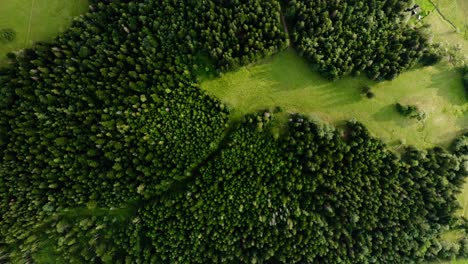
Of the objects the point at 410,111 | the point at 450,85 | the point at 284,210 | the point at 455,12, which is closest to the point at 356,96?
the point at 410,111

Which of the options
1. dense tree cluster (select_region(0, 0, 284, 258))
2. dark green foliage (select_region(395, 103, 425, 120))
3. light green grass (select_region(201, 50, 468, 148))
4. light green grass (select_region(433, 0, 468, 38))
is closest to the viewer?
dense tree cluster (select_region(0, 0, 284, 258))

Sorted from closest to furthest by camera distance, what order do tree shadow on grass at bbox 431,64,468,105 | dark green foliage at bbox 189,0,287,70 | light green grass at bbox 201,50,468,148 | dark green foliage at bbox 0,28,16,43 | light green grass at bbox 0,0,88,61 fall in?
dark green foliage at bbox 189,0,287,70 → dark green foliage at bbox 0,28,16,43 → light green grass at bbox 201,50,468,148 → light green grass at bbox 0,0,88,61 → tree shadow on grass at bbox 431,64,468,105

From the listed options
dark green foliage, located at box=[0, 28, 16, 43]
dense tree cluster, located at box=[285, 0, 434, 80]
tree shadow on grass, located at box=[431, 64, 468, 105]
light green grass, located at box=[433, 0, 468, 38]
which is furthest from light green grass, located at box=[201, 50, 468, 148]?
dark green foliage, located at box=[0, 28, 16, 43]

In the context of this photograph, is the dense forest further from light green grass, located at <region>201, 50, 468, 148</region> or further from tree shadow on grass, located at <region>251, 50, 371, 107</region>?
tree shadow on grass, located at <region>251, 50, 371, 107</region>

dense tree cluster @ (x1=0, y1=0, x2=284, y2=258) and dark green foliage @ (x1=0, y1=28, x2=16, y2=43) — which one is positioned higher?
dark green foliage @ (x1=0, y1=28, x2=16, y2=43)

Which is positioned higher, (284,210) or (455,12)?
(455,12)

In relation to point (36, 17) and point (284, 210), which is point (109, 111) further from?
point (284, 210)

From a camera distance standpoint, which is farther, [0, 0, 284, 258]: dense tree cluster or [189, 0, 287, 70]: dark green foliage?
[189, 0, 287, 70]: dark green foliage

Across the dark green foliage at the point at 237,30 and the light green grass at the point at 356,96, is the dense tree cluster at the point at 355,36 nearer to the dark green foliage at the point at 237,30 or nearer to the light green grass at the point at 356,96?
the light green grass at the point at 356,96

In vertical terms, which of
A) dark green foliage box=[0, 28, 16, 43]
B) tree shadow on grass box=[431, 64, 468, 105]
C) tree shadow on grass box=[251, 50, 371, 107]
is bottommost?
tree shadow on grass box=[431, 64, 468, 105]
